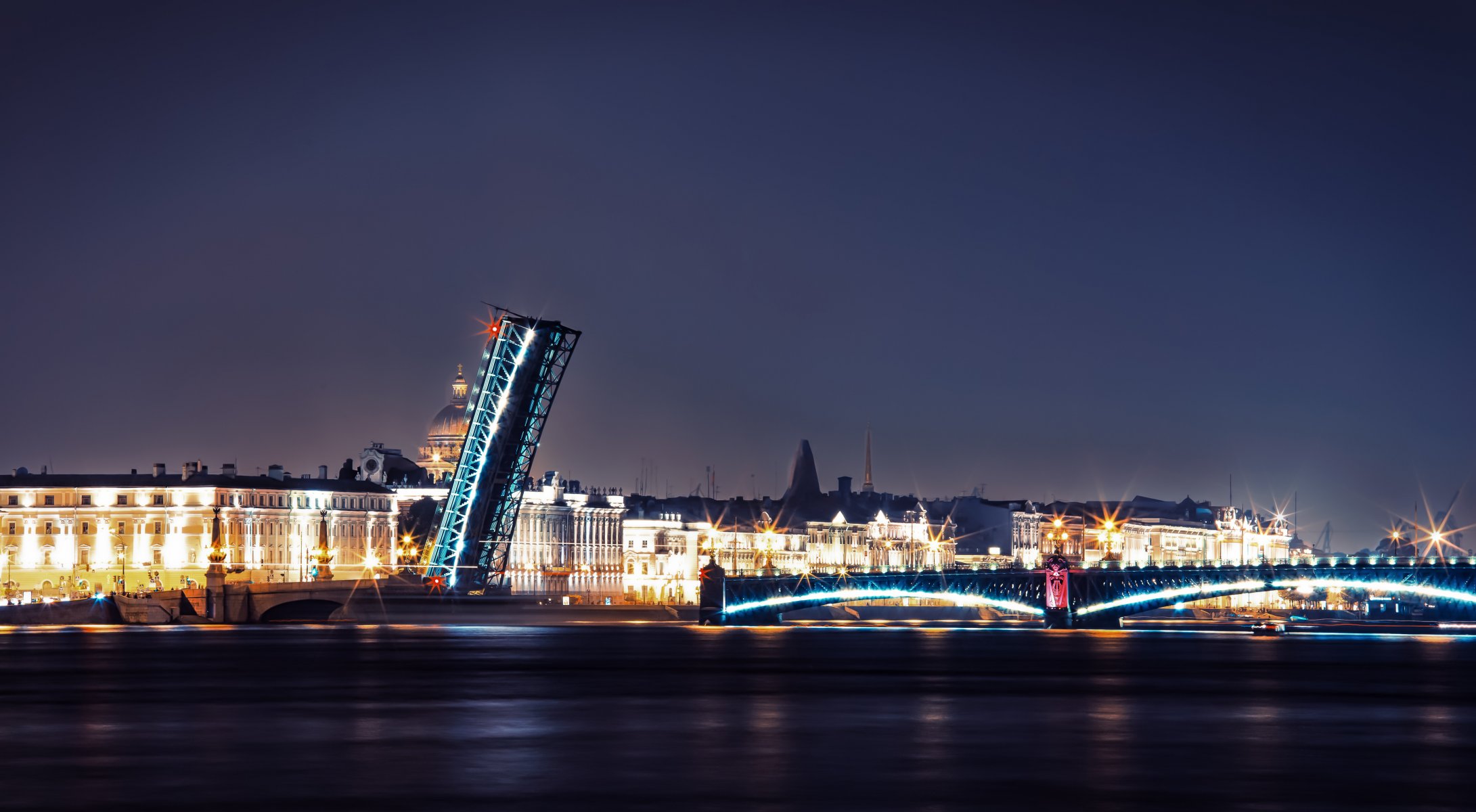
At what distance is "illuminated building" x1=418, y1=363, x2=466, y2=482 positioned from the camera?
153m

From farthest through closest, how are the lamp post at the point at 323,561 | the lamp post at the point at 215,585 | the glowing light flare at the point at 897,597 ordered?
the lamp post at the point at 323,561
the lamp post at the point at 215,585
the glowing light flare at the point at 897,597

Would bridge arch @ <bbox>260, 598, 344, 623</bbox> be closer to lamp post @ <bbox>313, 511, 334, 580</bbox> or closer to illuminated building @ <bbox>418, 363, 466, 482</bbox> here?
lamp post @ <bbox>313, 511, 334, 580</bbox>

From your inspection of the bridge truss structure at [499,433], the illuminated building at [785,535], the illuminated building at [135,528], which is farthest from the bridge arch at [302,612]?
the illuminated building at [785,535]

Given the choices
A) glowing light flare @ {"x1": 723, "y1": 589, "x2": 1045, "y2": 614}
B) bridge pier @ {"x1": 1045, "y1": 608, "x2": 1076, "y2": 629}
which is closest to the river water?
glowing light flare @ {"x1": 723, "y1": 589, "x2": 1045, "y2": 614}

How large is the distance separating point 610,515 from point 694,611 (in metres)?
29.4

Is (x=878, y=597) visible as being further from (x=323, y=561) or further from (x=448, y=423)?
(x=448, y=423)

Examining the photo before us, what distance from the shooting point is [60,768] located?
23828 mm

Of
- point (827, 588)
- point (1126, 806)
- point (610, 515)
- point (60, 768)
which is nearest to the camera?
point (1126, 806)

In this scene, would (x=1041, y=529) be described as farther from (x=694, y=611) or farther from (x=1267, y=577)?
(x=1267, y=577)

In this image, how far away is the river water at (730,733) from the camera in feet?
71.2

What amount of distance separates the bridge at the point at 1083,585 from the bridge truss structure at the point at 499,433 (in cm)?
1045

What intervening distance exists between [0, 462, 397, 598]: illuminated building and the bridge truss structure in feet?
116

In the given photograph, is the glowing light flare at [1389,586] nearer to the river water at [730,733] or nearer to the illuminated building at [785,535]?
the river water at [730,733]

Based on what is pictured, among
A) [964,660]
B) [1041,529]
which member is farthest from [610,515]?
[964,660]
